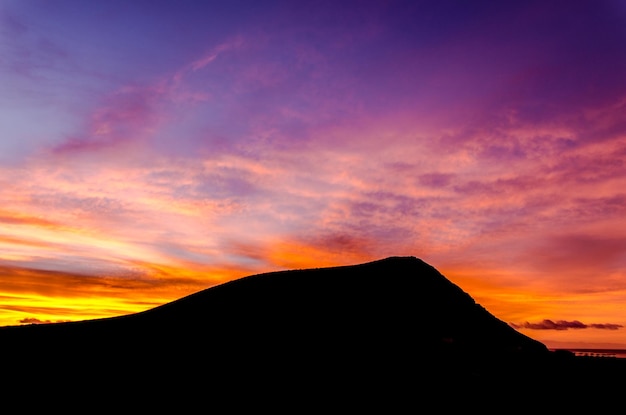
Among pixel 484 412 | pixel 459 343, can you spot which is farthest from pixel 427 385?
pixel 459 343

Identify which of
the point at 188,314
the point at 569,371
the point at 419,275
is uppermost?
the point at 419,275

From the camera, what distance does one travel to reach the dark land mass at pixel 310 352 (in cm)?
2441

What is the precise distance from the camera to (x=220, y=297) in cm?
3762

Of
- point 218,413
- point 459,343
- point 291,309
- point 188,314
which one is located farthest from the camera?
point 188,314

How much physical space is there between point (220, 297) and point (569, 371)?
2118 cm

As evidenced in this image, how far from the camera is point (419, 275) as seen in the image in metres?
36.8

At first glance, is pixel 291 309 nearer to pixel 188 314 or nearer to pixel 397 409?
pixel 188 314

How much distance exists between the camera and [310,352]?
2794 centimetres

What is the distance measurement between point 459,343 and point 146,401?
1565cm

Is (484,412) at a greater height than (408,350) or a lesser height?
lesser

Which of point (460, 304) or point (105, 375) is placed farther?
point (460, 304)

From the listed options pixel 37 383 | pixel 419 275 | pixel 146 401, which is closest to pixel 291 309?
pixel 419 275

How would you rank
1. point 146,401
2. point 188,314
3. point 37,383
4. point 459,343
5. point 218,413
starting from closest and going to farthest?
point 218,413 < point 146,401 < point 37,383 < point 459,343 < point 188,314

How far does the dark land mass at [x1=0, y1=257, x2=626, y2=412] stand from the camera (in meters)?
24.4
